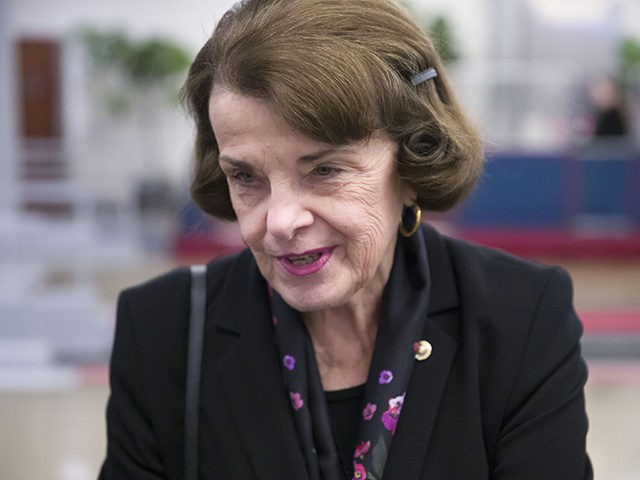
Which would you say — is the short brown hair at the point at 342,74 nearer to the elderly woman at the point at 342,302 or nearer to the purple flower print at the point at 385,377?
the elderly woman at the point at 342,302

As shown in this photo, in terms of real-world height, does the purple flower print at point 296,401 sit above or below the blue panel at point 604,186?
above

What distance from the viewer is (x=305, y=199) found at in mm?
1568

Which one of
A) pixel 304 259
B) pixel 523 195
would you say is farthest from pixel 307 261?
pixel 523 195

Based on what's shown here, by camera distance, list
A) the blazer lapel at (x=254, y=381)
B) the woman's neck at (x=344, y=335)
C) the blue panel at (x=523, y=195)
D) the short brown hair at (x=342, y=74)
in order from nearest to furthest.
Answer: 1. the short brown hair at (x=342, y=74)
2. the blazer lapel at (x=254, y=381)
3. the woman's neck at (x=344, y=335)
4. the blue panel at (x=523, y=195)

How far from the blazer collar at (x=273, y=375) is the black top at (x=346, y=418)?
8cm

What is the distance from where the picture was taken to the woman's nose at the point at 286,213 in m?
1.55

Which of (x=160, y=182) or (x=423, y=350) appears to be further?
(x=160, y=182)

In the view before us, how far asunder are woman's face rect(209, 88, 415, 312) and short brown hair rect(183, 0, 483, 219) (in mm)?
30

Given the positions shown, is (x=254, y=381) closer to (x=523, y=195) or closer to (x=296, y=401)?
(x=296, y=401)

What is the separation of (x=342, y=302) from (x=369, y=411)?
0.64 ft

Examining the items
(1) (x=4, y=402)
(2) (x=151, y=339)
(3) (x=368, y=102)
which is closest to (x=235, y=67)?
(3) (x=368, y=102)

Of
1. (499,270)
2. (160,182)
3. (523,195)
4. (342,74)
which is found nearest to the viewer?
(342,74)

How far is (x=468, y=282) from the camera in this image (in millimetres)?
1821

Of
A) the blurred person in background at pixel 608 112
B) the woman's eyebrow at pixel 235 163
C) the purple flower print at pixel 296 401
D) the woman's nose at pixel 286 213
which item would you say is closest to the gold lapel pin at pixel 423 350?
the purple flower print at pixel 296 401
